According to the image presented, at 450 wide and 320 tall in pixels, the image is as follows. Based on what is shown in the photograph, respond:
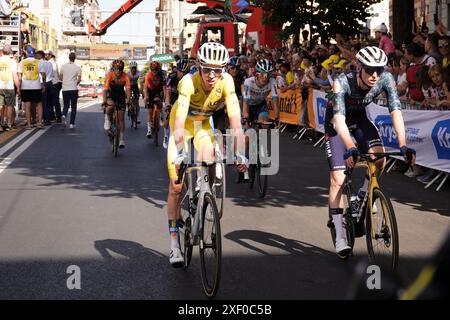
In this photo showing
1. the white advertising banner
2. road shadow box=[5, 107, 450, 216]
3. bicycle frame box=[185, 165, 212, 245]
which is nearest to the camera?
bicycle frame box=[185, 165, 212, 245]

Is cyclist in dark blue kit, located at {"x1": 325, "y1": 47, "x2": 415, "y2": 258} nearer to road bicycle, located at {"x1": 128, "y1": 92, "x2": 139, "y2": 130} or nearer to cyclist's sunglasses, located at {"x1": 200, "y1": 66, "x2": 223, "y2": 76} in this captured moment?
cyclist's sunglasses, located at {"x1": 200, "y1": 66, "x2": 223, "y2": 76}

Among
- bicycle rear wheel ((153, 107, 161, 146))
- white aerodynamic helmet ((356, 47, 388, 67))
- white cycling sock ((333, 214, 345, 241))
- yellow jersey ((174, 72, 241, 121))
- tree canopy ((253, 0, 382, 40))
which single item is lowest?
white cycling sock ((333, 214, 345, 241))

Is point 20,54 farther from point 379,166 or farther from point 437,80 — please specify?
point 379,166

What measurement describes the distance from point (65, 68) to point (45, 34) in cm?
4156

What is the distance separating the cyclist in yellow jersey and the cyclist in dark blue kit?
80cm

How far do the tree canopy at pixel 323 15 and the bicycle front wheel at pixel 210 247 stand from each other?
1627cm

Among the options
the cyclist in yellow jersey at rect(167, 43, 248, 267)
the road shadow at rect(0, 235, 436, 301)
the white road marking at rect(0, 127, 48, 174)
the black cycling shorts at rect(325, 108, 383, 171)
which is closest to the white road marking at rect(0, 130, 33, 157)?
the white road marking at rect(0, 127, 48, 174)

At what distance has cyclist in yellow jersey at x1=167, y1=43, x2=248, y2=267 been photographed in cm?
562

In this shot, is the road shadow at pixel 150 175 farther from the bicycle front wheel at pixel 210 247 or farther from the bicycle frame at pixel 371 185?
the bicycle front wheel at pixel 210 247

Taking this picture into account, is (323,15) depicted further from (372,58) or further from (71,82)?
(372,58)

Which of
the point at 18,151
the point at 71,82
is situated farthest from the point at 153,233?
the point at 71,82

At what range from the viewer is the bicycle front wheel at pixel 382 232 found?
5402 mm

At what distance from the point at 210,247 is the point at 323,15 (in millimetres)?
16746
